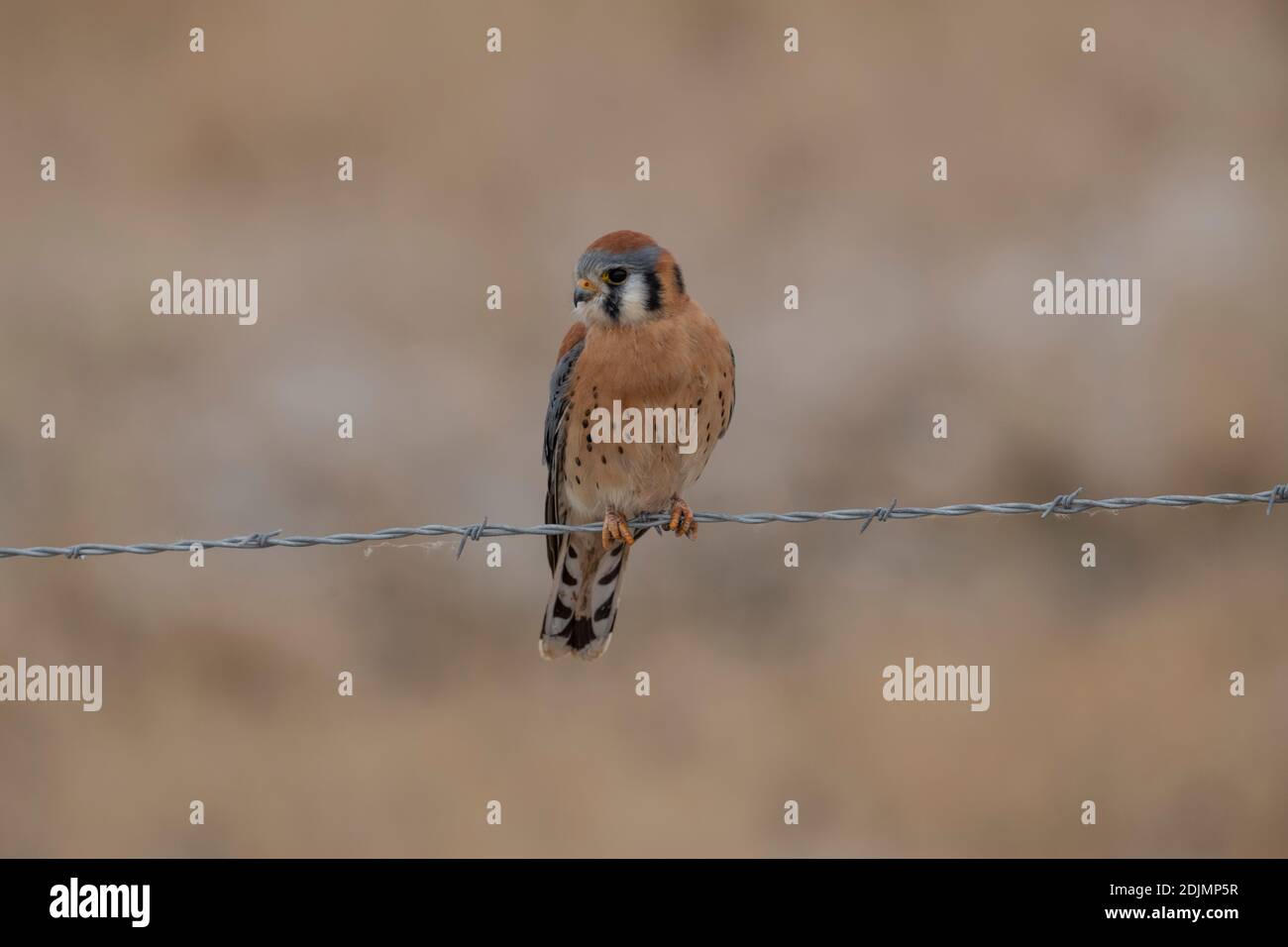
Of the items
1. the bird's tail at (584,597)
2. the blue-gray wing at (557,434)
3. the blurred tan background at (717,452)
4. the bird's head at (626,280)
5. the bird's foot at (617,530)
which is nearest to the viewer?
the bird's head at (626,280)

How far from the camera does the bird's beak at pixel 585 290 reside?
671 cm

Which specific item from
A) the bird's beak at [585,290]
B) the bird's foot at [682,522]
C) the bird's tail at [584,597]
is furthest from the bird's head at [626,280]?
the bird's tail at [584,597]

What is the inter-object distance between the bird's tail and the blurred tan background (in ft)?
10.9

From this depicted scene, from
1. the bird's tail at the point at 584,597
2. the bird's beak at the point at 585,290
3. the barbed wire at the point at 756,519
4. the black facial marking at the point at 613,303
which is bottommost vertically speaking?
the bird's tail at the point at 584,597

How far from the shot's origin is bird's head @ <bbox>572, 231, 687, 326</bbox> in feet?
21.8

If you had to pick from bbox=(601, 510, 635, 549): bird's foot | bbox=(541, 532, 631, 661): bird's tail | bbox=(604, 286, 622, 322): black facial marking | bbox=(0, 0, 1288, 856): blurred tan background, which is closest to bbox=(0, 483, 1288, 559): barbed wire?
bbox=(601, 510, 635, 549): bird's foot

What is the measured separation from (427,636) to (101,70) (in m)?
5.55

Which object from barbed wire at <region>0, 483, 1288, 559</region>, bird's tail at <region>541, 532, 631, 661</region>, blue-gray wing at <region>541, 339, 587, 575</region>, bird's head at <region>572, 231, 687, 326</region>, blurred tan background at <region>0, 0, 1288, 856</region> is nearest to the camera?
barbed wire at <region>0, 483, 1288, 559</region>

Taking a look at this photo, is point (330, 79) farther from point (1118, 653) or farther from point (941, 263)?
point (1118, 653)

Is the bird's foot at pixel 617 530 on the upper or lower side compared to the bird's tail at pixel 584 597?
upper

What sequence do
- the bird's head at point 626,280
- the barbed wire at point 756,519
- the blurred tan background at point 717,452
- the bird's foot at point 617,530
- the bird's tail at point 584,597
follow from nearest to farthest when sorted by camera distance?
the barbed wire at point 756,519 → the bird's head at point 626,280 → the bird's foot at point 617,530 → the bird's tail at point 584,597 → the blurred tan background at point 717,452

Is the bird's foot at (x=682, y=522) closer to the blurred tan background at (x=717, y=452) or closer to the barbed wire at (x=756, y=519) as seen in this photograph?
the barbed wire at (x=756, y=519)

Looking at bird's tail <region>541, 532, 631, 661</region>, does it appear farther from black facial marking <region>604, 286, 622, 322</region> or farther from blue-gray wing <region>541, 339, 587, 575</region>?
black facial marking <region>604, 286, 622, 322</region>

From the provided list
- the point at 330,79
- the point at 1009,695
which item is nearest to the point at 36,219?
the point at 330,79
